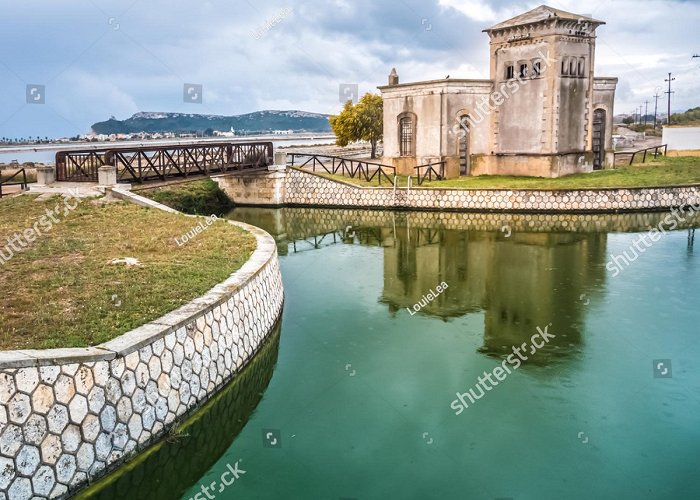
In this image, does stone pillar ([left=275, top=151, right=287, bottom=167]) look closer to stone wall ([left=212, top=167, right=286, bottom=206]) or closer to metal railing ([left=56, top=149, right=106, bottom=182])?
stone wall ([left=212, top=167, right=286, bottom=206])

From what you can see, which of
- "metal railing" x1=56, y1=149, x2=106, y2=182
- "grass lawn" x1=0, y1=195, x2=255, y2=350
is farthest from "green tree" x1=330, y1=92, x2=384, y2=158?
"grass lawn" x1=0, y1=195, x2=255, y2=350

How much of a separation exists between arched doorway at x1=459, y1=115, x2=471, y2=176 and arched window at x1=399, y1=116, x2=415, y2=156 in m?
2.48

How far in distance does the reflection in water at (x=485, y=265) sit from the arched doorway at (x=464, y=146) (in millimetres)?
6490

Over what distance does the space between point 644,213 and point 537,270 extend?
11.2 m

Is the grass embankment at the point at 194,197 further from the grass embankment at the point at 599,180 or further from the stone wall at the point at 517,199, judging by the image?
the stone wall at the point at 517,199

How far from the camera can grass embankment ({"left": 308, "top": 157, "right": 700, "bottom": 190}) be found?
27.6m

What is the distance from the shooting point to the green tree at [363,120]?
4706 cm

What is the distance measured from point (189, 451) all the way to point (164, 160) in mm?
16962

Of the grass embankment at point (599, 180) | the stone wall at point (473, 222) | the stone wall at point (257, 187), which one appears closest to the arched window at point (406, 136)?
the grass embankment at point (599, 180)

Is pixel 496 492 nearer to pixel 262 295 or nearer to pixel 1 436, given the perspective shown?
pixel 1 436

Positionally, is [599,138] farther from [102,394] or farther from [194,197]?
[102,394]

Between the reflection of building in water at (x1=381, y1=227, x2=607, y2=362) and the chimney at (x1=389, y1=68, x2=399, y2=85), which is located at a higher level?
the chimney at (x1=389, y1=68, x2=399, y2=85)

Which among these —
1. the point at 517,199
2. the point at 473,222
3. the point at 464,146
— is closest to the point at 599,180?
the point at 517,199

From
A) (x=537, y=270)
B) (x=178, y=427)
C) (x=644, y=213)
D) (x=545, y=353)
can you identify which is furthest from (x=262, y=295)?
(x=644, y=213)
